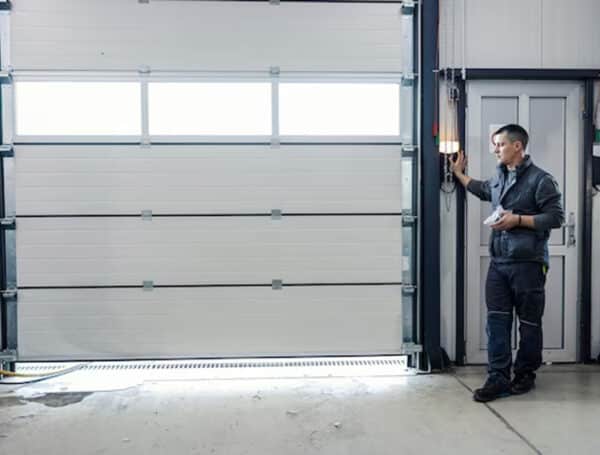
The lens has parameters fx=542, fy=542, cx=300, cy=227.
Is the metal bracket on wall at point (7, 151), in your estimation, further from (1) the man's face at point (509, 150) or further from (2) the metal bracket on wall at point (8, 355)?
(1) the man's face at point (509, 150)

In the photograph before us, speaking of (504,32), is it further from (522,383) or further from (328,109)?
(522,383)

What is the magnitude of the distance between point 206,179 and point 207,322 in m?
1.09

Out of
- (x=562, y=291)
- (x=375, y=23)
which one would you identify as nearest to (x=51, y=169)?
(x=375, y=23)

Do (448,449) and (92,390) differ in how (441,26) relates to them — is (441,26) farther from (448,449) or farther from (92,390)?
(92,390)

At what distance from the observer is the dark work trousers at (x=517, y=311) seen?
3564mm

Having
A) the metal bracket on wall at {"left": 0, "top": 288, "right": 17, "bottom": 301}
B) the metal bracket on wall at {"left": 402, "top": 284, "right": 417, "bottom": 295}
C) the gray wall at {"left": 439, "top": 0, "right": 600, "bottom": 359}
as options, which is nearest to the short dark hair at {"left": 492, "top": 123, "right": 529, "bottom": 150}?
the gray wall at {"left": 439, "top": 0, "right": 600, "bottom": 359}

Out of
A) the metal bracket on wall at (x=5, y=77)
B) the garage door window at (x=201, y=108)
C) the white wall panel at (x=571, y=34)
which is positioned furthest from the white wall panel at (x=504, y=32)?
the metal bracket on wall at (x=5, y=77)

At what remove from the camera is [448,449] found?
2.84 metres

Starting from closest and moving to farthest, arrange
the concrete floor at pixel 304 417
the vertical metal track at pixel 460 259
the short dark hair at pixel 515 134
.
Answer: the concrete floor at pixel 304 417
the short dark hair at pixel 515 134
the vertical metal track at pixel 460 259

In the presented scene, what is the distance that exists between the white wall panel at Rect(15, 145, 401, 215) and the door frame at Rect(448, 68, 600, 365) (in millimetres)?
592

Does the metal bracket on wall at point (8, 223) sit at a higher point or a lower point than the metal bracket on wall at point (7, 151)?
lower

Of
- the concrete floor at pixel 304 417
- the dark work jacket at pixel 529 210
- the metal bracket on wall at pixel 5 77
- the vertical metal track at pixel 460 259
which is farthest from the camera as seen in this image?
the vertical metal track at pixel 460 259

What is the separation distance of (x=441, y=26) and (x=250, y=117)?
1.64 meters

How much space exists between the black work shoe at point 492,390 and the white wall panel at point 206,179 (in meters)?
1.42
